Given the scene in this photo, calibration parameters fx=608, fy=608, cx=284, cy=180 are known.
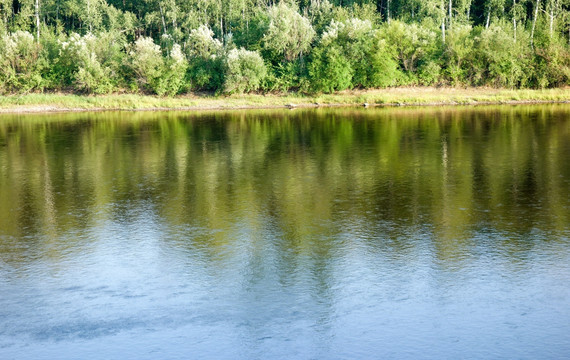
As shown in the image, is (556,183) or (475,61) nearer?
(556,183)

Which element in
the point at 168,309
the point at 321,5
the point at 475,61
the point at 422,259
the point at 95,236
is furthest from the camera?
the point at 321,5

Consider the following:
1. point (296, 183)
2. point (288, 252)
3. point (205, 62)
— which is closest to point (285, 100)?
point (205, 62)

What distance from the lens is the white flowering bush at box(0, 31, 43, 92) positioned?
275 feet

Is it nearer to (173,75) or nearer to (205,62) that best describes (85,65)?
(173,75)

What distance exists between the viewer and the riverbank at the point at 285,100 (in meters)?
78.1

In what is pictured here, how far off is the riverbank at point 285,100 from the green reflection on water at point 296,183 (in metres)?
20.5

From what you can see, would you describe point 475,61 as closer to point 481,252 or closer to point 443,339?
point 481,252

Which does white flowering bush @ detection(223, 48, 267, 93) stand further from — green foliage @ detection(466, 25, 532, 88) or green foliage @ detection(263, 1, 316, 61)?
green foliage @ detection(466, 25, 532, 88)

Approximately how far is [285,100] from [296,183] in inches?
1990

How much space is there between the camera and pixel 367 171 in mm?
35594

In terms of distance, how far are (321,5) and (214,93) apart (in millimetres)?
25077

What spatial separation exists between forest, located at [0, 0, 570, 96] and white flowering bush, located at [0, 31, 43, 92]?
5.7 inches

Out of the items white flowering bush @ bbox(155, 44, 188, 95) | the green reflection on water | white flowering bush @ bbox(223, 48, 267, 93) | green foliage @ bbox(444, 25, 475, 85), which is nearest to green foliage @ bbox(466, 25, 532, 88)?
green foliage @ bbox(444, 25, 475, 85)


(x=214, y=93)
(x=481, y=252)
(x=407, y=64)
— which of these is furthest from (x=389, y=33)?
(x=481, y=252)
